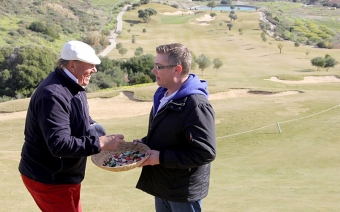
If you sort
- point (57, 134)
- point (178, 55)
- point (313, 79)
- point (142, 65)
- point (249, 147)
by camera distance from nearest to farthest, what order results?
point (57, 134) → point (178, 55) → point (249, 147) → point (313, 79) → point (142, 65)

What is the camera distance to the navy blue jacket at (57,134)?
3.86m

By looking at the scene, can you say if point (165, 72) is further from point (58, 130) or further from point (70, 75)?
point (58, 130)

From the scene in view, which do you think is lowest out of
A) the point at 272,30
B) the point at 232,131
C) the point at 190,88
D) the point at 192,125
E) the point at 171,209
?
the point at 272,30

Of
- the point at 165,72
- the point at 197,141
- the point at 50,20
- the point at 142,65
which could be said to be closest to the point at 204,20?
the point at 50,20

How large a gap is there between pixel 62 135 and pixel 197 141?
119cm

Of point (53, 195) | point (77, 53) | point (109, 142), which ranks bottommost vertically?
point (53, 195)

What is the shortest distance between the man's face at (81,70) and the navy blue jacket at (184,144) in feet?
2.55

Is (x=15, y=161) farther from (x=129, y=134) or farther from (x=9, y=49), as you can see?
(x=9, y=49)

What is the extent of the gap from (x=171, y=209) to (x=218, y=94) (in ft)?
62.9

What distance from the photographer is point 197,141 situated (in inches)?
151

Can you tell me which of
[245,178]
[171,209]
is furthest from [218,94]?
[171,209]

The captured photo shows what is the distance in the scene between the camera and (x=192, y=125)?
385cm

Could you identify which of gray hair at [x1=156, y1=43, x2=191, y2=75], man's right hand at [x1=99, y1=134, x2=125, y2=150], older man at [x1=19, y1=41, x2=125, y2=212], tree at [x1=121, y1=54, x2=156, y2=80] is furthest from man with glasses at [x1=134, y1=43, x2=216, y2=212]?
tree at [x1=121, y1=54, x2=156, y2=80]

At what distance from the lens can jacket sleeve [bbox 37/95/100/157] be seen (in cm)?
384
